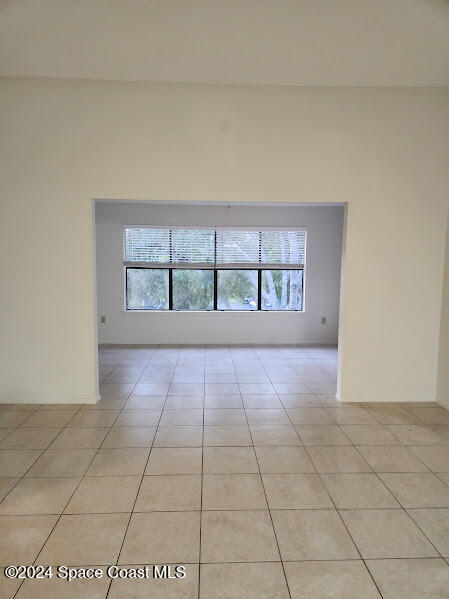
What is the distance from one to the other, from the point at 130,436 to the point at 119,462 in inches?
16.0

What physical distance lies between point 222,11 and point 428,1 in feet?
4.27

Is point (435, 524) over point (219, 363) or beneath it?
beneath

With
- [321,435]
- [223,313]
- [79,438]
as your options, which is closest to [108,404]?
[79,438]

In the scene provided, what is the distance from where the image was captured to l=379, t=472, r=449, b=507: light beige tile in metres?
2.24

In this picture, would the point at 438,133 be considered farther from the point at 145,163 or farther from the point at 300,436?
the point at 300,436

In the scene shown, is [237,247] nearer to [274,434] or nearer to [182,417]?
[182,417]

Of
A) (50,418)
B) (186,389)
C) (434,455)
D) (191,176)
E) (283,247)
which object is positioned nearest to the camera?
(434,455)

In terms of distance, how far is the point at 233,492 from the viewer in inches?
91.0

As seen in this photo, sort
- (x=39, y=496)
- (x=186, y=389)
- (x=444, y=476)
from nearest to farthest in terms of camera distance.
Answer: (x=39, y=496)
(x=444, y=476)
(x=186, y=389)

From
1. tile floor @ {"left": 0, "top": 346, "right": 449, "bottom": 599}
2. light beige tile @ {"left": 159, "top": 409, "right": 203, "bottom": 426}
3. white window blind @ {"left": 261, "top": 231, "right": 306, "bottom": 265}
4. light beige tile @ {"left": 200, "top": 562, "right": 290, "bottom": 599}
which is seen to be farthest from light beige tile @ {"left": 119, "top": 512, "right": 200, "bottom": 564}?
white window blind @ {"left": 261, "top": 231, "right": 306, "bottom": 265}

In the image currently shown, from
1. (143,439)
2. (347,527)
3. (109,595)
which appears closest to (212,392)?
(143,439)

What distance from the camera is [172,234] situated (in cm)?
646

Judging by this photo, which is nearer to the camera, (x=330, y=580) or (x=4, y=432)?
(x=330, y=580)

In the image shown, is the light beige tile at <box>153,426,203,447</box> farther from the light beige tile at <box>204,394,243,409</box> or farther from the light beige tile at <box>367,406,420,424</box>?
the light beige tile at <box>367,406,420,424</box>
